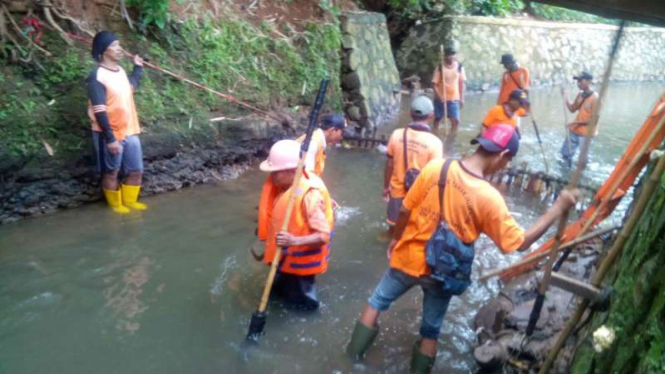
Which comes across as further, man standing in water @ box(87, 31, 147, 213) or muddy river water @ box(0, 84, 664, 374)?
man standing in water @ box(87, 31, 147, 213)

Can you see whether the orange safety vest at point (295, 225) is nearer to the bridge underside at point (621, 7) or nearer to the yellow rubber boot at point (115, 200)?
the bridge underside at point (621, 7)

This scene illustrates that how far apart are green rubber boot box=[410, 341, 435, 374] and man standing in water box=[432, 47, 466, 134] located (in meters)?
7.40

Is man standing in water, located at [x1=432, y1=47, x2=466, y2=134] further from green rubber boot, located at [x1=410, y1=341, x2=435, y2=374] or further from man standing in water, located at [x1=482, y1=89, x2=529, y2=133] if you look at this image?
green rubber boot, located at [x1=410, y1=341, x2=435, y2=374]

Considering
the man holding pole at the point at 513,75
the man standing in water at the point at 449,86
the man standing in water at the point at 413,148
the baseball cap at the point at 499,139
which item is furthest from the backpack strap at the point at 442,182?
the man standing in water at the point at 449,86

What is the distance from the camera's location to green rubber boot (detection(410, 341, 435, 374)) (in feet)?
12.7

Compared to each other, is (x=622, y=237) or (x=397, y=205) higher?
(x=622, y=237)

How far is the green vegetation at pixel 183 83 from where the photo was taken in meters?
6.00

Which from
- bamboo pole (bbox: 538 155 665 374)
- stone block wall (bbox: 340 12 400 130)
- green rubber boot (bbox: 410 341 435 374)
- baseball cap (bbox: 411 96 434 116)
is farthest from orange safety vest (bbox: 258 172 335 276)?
stone block wall (bbox: 340 12 400 130)

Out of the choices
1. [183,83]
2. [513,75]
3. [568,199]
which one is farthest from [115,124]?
[513,75]

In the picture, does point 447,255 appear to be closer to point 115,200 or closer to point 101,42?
point 115,200

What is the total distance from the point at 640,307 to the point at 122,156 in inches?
218

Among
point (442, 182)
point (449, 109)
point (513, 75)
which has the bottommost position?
point (449, 109)

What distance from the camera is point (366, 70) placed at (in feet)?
37.4

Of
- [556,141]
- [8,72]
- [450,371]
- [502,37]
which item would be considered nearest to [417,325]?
[450,371]
